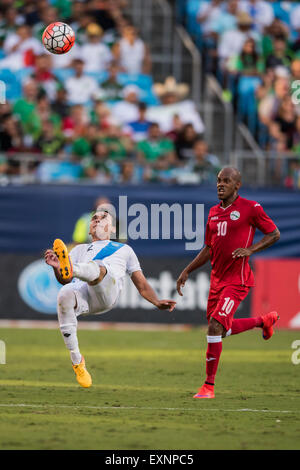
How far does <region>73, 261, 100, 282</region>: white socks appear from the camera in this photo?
27.9 ft

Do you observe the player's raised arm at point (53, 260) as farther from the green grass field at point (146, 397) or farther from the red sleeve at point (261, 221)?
the red sleeve at point (261, 221)

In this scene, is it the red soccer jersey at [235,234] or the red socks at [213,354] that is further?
the red soccer jersey at [235,234]

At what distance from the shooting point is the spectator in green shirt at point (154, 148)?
18553mm

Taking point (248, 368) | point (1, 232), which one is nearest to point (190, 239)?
point (1, 232)

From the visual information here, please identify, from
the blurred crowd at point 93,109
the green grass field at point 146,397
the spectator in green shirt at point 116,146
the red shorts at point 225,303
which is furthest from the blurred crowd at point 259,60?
the red shorts at point 225,303

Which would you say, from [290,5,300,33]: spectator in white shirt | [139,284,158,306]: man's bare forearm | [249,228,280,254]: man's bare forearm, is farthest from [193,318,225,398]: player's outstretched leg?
[290,5,300,33]: spectator in white shirt

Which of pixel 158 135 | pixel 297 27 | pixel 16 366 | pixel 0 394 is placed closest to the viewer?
pixel 0 394

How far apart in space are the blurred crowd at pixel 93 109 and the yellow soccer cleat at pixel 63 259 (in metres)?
9.18

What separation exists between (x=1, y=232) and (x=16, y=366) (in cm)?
602

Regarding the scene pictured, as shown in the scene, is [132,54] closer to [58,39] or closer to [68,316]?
[58,39]

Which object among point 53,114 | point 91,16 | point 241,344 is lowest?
point 241,344

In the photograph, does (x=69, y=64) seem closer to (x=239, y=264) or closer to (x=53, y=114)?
(x=53, y=114)

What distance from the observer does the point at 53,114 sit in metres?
18.8

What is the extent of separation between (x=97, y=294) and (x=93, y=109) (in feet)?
35.6
